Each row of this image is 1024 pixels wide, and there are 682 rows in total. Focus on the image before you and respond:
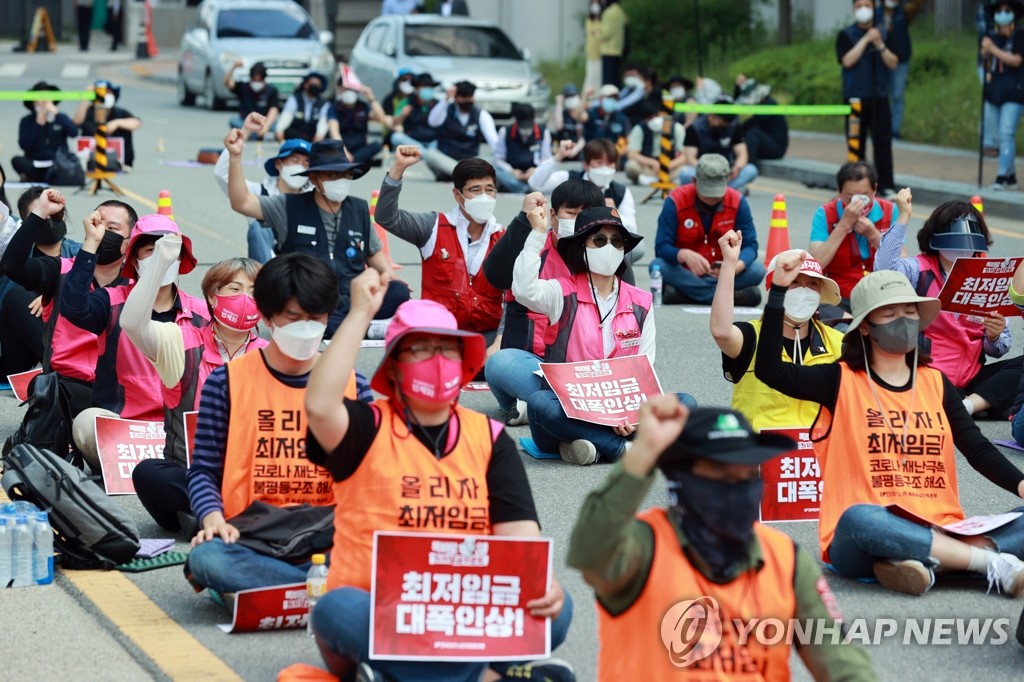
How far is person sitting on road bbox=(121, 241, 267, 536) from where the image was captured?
278 inches

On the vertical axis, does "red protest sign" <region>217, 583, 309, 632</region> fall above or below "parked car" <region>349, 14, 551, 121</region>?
above

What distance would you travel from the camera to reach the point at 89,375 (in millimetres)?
8664

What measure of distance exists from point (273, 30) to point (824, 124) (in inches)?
421

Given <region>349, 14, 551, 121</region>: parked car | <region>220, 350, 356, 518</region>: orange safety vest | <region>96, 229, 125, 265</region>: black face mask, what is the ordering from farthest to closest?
<region>349, 14, 551, 121</region>: parked car, <region>96, 229, 125, 265</region>: black face mask, <region>220, 350, 356, 518</region>: orange safety vest

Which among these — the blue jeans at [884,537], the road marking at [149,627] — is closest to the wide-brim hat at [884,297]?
the blue jeans at [884,537]

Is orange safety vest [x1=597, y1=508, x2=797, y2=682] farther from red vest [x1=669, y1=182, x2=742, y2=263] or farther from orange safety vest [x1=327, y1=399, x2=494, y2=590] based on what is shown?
red vest [x1=669, y1=182, x2=742, y2=263]

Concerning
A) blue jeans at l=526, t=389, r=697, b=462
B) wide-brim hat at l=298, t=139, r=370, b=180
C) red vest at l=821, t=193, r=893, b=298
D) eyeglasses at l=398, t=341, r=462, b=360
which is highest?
eyeglasses at l=398, t=341, r=462, b=360

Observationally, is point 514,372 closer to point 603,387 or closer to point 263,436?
point 603,387

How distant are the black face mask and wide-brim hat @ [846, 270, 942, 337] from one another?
3.59 m

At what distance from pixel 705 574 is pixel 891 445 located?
2460 mm

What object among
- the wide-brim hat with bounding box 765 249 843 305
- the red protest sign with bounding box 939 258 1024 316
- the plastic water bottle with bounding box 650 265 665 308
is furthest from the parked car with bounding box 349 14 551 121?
the wide-brim hat with bounding box 765 249 843 305

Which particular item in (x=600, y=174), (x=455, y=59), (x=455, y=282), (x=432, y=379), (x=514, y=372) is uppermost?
(x=432, y=379)

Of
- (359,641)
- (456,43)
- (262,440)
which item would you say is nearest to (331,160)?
(262,440)

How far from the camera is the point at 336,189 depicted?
33.9 feet
